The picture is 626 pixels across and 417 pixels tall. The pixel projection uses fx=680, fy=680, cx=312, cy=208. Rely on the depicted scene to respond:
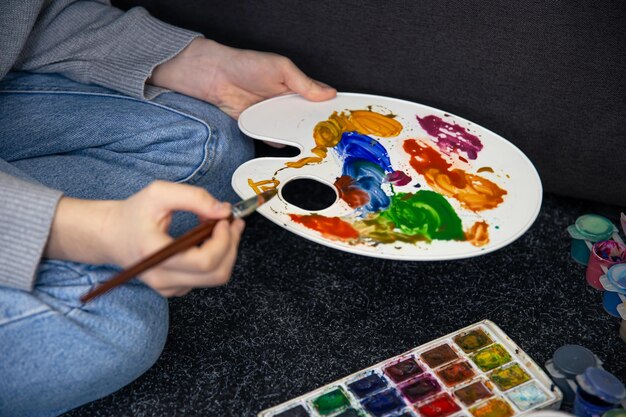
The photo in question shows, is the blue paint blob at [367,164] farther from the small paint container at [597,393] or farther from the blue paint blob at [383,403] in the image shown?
the small paint container at [597,393]

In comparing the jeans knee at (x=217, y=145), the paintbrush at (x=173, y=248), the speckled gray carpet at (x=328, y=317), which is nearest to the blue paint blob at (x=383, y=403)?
the speckled gray carpet at (x=328, y=317)

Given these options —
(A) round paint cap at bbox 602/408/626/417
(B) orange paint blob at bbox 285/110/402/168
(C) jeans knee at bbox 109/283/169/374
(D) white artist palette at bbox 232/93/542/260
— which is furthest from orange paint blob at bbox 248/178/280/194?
(A) round paint cap at bbox 602/408/626/417

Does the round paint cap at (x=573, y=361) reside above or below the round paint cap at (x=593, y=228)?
below

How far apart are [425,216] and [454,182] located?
10 centimetres

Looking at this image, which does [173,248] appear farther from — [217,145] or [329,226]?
[217,145]

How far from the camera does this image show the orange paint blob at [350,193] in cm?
102

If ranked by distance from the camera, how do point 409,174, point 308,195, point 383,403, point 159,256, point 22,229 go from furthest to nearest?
1. point 308,195
2. point 409,174
3. point 383,403
4. point 22,229
5. point 159,256

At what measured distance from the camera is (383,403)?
0.97 m

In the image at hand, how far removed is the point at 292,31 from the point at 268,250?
44 centimetres

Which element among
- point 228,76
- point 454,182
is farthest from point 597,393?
point 228,76

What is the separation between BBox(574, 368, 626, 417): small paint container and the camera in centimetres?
90

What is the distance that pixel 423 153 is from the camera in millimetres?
1117

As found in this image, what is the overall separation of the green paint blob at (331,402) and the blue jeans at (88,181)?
9.7 inches

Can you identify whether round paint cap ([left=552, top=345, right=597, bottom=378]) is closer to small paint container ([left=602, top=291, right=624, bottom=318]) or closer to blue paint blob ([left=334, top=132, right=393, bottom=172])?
small paint container ([left=602, top=291, right=624, bottom=318])
